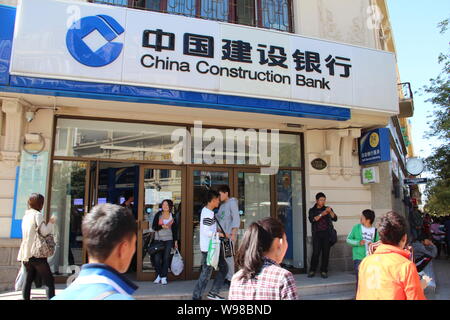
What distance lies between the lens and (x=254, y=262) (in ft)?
7.34

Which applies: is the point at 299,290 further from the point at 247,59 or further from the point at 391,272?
the point at 391,272

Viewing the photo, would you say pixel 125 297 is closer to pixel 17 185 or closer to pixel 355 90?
pixel 17 185

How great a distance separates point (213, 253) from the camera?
5.39 metres

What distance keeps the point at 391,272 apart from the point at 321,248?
5.34 m

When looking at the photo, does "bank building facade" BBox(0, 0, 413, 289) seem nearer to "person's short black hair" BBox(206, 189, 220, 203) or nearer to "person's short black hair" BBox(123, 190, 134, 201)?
"person's short black hair" BBox(123, 190, 134, 201)

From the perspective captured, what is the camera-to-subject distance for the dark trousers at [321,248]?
23.9 feet

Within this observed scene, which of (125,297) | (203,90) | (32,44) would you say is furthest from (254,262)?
(32,44)

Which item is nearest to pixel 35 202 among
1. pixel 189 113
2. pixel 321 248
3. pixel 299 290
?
pixel 189 113

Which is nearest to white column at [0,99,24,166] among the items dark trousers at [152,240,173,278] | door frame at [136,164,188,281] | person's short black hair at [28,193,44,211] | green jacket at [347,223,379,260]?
person's short black hair at [28,193,44,211]

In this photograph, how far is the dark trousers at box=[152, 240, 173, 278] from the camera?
6.79m

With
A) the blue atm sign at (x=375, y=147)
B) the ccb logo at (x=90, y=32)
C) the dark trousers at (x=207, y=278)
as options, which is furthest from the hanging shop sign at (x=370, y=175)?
the ccb logo at (x=90, y=32)

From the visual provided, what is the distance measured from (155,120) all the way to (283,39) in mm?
2999

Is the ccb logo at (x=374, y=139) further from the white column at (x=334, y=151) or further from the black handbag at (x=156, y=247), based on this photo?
the black handbag at (x=156, y=247)

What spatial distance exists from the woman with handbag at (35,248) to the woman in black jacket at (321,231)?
15.7ft
